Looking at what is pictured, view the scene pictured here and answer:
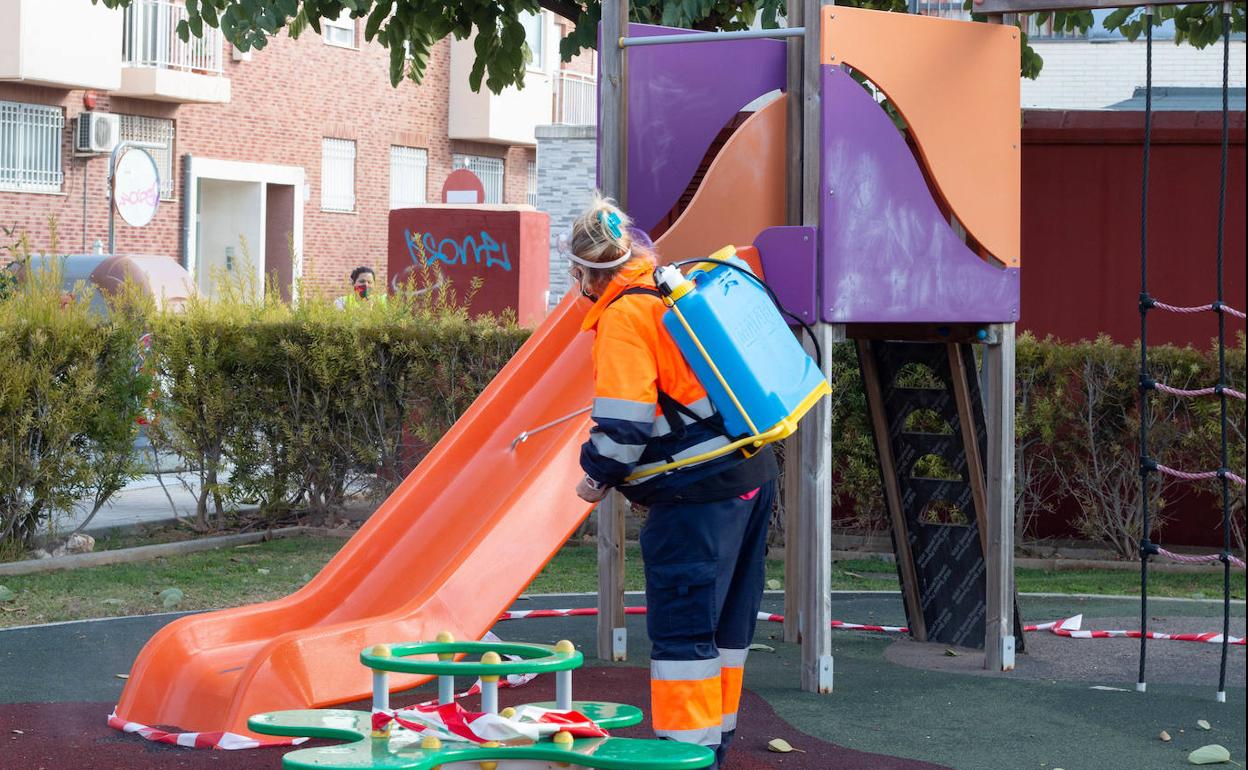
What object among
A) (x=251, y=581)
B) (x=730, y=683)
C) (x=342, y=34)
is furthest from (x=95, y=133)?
(x=730, y=683)

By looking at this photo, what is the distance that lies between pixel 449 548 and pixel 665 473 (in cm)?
205

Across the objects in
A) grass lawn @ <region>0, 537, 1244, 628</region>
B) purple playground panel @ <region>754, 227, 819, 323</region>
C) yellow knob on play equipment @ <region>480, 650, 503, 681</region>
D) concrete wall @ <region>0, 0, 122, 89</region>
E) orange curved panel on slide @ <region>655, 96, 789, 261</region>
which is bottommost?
grass lawn @ <region>0, 537, 1244, 628</region>

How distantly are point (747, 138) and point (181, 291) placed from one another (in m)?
15.2

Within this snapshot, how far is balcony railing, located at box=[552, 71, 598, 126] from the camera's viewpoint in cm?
3819

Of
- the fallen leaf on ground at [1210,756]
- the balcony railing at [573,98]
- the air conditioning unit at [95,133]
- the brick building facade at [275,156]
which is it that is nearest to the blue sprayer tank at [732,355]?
the fallen leaf on ground at [1210,756]

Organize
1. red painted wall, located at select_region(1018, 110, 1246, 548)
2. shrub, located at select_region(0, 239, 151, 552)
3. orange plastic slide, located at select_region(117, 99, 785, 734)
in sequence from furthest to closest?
red painted wall, located at select_region(1018, 110, 1246, 548)
shrub, located at select_region(0, 239, 151, 552)
orange plastic slide, located at select_region(117, 99, 785, 734)

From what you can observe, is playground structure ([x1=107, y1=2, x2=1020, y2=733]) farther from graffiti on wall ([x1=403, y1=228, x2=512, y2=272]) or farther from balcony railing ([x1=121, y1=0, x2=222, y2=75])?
balcony railing ([x1=121, y1=0, x2=222, y2=75])

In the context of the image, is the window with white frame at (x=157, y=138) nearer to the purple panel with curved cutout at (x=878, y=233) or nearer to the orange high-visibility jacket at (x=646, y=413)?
the purple panel with curved cutout at (x=878, y=233)

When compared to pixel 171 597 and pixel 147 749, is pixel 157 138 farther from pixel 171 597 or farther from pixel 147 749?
pixel 147 749

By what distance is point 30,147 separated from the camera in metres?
25.8

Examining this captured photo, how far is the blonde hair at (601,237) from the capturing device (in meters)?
5.05

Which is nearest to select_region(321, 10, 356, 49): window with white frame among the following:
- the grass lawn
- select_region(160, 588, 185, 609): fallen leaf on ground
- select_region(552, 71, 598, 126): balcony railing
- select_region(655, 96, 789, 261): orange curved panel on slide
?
select_region(552, 71, 598, 126): balcony railing

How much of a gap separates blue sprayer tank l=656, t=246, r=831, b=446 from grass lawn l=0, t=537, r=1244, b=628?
4516 millimetres

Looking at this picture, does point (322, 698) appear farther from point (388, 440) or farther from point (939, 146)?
point (388, 440)
